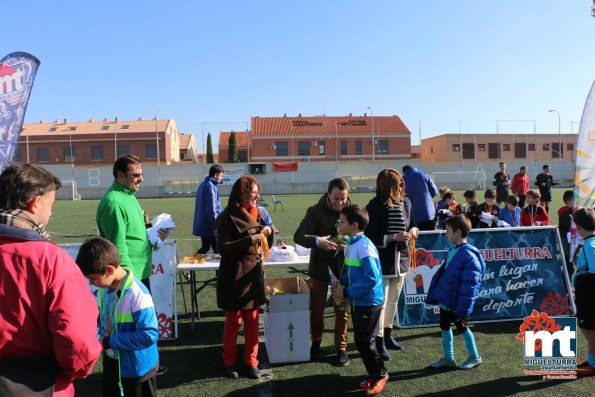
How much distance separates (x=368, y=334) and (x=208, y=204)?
451 centimetres

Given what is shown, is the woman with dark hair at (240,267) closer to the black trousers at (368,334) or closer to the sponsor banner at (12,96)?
the black trousers at (368,334)

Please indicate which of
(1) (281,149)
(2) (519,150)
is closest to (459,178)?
(2) (519,150)

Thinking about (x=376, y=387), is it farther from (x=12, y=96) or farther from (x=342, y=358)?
(x=12, y=96)

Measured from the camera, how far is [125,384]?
298cm

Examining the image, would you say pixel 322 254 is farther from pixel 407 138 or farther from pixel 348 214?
pixel 407 138

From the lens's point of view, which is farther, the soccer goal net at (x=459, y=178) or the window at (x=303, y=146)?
the window at (x=303, y=146)

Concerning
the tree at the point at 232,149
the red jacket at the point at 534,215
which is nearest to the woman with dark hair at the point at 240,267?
the red jacket at the point at 534,215

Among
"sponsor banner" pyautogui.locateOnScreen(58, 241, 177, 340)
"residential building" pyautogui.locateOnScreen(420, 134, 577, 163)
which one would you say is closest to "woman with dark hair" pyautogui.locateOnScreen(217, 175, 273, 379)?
"sponsor banner" pyautogui.locateOnScreen(58, 241, 177, 340)

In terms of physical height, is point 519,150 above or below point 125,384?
above

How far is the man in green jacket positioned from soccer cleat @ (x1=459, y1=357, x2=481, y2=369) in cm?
301

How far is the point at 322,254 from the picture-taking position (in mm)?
4977

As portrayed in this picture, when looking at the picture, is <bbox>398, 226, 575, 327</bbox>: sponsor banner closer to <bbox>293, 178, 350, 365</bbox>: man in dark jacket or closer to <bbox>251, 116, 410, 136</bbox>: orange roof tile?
<bbox>293, 178, 350, 365</bbox>: man in dark jacket

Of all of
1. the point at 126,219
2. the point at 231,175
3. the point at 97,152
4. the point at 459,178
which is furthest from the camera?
the point at 97,152

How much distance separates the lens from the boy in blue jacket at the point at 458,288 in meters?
4.32
